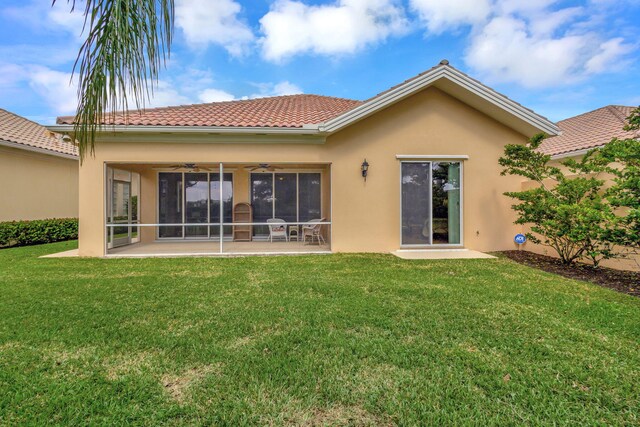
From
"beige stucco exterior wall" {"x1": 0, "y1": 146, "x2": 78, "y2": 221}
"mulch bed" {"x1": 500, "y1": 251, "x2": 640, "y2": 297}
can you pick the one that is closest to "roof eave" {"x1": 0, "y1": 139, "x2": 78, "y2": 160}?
"beige stucco exterior wall" {"x1": 0, "y1": 146, "x2": 78, "y2": 221}

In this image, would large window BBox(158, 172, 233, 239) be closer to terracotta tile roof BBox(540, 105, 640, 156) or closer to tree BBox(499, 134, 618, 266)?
tree BBox(499, 134, 618, 266)

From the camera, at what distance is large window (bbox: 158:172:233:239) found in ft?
40.2

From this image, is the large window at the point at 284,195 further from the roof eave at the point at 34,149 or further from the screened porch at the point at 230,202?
the roof eave at the point at 34,149

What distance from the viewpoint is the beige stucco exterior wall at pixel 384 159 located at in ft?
29.0

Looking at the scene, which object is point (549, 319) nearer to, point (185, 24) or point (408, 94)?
point (185, 24)

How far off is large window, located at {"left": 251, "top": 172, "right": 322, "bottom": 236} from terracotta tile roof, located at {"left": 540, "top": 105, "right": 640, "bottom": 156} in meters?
8.59

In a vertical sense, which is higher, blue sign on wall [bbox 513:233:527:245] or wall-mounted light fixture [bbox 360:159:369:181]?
wall-mounted light fixture [bbox 360:159:369:181]

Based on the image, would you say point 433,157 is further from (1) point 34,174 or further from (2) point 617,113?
(1) point 34,174

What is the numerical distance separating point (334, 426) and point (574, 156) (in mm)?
11688

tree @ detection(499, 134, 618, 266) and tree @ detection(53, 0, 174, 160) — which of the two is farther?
tree @ detection(499, 134, 618, 266)

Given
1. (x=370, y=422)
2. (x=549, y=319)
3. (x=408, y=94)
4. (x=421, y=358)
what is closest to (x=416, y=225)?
(x=408, y=94)

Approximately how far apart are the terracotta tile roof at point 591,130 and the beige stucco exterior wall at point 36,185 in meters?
18.9

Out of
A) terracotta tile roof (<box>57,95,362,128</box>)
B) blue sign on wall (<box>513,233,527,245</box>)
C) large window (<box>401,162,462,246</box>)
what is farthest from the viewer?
blue sign on wall (<box>513,233,527,245</box>)

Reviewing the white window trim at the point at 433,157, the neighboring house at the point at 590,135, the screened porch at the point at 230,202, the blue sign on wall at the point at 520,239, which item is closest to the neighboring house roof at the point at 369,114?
the neighboring house at the point at 590,135
